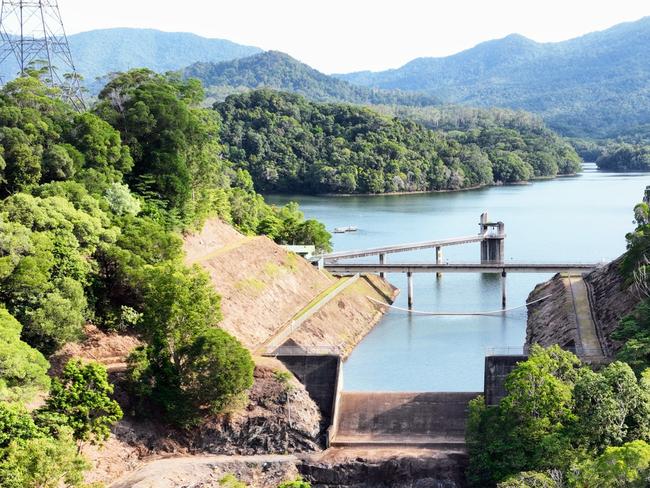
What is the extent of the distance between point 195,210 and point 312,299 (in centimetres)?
1015

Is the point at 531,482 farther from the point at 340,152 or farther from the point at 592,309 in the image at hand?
the point at 340,152

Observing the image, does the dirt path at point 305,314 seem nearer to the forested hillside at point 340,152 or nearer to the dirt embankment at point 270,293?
the dirt embankment at point 270,293

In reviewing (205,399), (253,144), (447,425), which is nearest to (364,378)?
(447,425)

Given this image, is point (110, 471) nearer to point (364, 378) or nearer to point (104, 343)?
point (104, 343)

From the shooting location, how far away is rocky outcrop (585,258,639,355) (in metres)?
53.5

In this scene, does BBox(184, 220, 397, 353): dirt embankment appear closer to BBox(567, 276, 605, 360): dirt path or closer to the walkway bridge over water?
the walkway bridge over water

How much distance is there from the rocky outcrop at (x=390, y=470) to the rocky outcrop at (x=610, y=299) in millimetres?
12750

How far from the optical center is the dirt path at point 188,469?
38.8m

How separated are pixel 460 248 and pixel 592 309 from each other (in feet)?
143

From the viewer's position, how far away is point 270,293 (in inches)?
2515

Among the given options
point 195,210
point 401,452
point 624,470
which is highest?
point 195,210

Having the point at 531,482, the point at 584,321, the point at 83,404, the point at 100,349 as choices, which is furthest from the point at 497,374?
the point at 83,404

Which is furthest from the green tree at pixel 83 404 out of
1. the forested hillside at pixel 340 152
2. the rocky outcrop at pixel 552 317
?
the forested hillside at pixel 340 152

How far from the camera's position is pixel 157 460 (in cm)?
4150
